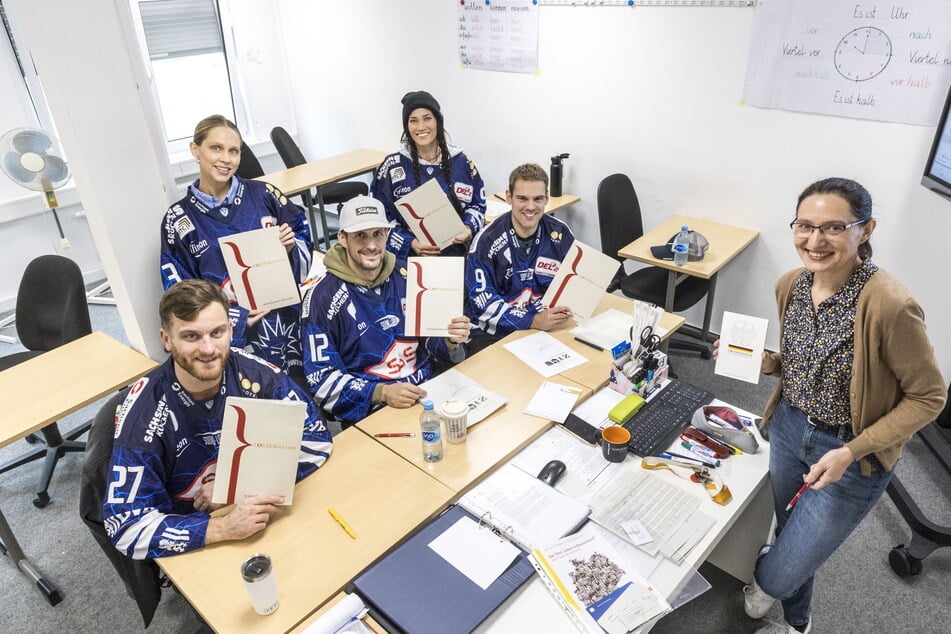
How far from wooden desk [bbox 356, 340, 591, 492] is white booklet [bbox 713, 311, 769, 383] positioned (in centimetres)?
54

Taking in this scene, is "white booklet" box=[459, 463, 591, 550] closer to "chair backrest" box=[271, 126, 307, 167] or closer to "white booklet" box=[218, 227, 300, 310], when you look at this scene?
"white booklet" box=[218, 227, 300, 310]

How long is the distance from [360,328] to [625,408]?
107 cm

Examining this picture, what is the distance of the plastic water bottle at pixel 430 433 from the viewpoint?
6.16 ft

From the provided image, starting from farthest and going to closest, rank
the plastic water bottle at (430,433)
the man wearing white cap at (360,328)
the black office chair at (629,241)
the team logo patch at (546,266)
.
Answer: the black office chair at (629,241)
the team logo patch at (546,266)
the man wearing white cap at (360,328)
the plastic water bottle at (430,433)

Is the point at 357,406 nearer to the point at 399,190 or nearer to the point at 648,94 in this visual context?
the point at 399,190

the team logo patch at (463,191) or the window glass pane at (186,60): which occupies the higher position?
the window glass pane at (186,60)

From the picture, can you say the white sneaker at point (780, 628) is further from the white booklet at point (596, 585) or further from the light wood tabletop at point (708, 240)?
the light wood tabletop at point (708, 240)

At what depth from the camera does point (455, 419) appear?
77.1 inches

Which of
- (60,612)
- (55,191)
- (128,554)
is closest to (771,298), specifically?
(128,554)

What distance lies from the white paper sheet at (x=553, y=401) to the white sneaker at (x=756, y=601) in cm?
92

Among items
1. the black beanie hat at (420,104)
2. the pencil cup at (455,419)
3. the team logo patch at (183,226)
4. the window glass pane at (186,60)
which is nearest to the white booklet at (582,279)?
the pencil cup at (455,419)

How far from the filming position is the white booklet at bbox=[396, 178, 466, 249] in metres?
3.18

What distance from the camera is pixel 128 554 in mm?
1594

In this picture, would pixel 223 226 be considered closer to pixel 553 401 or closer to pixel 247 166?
pixel 553 401
